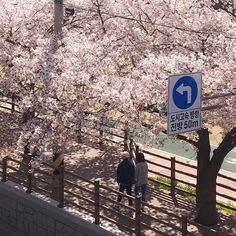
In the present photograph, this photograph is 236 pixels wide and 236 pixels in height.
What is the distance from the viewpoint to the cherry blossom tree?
11.8 m

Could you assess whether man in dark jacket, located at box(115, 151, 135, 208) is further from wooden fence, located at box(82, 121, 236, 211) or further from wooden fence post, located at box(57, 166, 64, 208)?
wooden fence post, located at box(57, 166, 64, 208)

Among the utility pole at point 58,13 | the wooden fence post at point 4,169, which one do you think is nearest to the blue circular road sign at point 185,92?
the utility pole at point 58,13

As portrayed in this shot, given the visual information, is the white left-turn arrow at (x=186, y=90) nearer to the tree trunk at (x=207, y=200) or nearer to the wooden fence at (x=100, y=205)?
the wooden fence at (x=100, y=205)

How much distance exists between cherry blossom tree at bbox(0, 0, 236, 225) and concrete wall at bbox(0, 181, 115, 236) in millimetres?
1687

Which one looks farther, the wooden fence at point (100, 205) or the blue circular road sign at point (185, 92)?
the wooden fence at point (100, 205)

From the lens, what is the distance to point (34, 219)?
14.4 metres

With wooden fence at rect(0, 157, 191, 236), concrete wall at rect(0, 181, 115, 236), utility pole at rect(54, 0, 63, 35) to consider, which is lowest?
concrete wall at rect(0, 181, 115, 236)

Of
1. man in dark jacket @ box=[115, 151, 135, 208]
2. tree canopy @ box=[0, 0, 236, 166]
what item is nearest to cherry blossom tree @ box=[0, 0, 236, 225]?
tree canopy @ box=[0, 0, 236, 166]


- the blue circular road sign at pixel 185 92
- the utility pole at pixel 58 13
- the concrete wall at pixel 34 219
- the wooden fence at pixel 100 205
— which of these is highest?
the utility pole at pixel 58 13

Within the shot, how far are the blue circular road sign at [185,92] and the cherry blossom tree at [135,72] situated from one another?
1.81m

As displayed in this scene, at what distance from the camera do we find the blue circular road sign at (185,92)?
915cm

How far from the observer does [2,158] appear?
15.7 meters

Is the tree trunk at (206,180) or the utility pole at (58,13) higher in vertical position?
the utility pole at (58,13)

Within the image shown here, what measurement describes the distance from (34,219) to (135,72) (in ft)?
17.1
